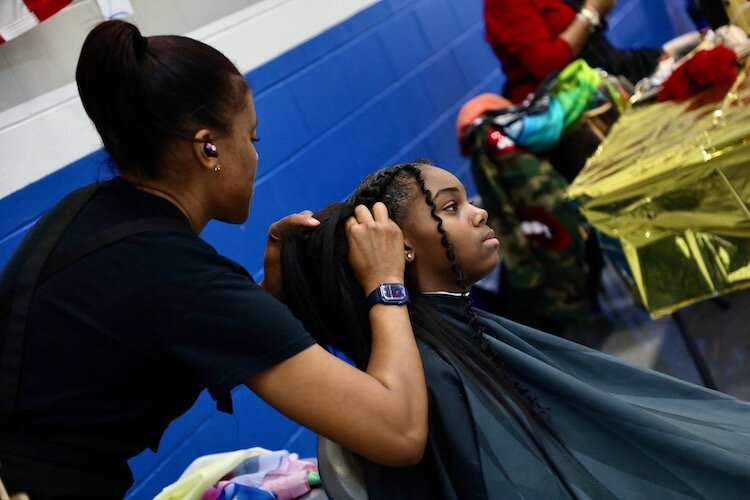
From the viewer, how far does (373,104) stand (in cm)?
296

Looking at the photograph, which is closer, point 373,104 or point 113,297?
point 113,297

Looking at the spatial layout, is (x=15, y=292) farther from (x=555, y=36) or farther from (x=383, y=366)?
(x=555, y=36)

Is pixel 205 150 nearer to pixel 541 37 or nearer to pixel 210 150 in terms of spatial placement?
pixel 210 150

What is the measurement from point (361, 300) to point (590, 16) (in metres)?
2.10

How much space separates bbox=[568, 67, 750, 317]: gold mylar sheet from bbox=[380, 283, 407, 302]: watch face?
3.20 ft

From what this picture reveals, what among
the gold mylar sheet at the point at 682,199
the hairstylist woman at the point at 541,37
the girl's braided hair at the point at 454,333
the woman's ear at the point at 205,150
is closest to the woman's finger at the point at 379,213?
the girl's braided hair at the point at 454,333

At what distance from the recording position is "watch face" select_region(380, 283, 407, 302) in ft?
3.70

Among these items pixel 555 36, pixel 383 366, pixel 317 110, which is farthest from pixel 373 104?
pixel 383 366

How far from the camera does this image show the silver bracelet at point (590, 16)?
2.96 m

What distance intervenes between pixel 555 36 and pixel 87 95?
85.6 inches

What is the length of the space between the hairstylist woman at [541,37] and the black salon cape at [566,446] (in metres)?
1.77

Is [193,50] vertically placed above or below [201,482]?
above

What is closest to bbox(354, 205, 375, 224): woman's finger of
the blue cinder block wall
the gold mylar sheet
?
the blue cinder block wall

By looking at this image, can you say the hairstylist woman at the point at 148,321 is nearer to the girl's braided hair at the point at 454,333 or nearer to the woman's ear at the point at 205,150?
the woman's ear at the point at 205,150
